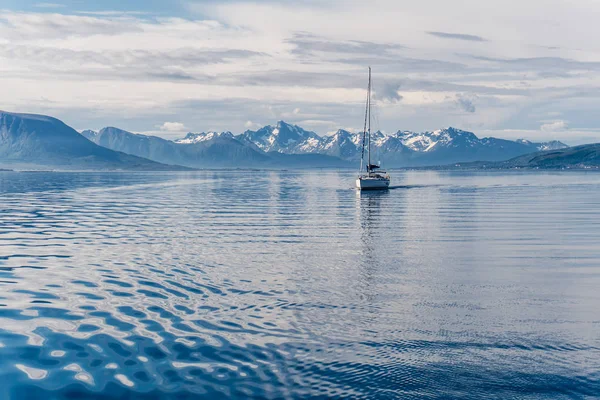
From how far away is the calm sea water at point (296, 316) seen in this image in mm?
16406

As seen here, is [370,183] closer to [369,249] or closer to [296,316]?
[369,249]

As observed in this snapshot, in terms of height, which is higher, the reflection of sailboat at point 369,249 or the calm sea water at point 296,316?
the calm sea water at point 296,316

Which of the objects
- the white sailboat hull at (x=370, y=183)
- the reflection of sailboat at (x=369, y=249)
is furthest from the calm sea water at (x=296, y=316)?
the white sailboat hull at (x=370, y=183)

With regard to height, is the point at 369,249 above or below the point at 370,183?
below

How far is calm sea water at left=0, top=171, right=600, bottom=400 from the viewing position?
16406mm

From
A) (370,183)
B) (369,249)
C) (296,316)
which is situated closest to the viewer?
(296,316)

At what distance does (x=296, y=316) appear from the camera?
895 inches

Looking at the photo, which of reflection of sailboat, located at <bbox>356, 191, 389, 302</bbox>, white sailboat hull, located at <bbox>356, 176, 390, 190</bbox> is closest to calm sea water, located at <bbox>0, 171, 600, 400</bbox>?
reflection of sailboat, located at <bbox>356, 191, 389, 302</bbox>

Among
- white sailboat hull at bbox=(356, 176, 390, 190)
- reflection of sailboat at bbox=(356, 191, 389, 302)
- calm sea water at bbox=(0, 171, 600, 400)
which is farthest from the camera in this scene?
white sailboat hull at bbox=(356, 176, 390, 190)

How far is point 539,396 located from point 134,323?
12647 millimetres

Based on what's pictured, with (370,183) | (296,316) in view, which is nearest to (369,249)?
(296,316)

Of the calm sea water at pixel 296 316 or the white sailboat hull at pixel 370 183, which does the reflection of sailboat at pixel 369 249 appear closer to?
the calm sea water at pixel 296 316

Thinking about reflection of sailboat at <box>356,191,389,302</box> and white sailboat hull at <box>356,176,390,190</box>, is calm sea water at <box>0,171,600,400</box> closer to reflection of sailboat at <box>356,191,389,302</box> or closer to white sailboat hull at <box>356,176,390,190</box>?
reflection of sailboat at <box>356,191,389,302</box>

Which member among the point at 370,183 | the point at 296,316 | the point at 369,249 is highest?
the point at 296,316
